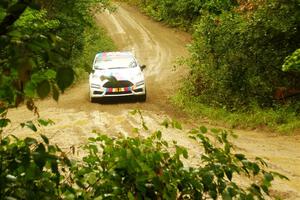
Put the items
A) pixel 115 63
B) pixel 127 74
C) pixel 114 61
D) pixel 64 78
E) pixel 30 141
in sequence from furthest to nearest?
pixel 114 61, pixel 115 63, pixel 127 74, pixel 30 141, pixel 64 78

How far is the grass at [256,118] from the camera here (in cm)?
1432

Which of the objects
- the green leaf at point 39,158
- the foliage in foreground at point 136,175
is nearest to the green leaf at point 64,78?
the green leaf at point 39,158

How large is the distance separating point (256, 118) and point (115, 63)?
5.56 meters

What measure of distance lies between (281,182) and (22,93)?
24.1 ft

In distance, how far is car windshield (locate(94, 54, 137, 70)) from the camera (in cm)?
1773

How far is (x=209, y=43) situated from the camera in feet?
60.2

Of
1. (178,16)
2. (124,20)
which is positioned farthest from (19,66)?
(124,20)

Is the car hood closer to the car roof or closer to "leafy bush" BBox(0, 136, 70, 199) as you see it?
the car roof

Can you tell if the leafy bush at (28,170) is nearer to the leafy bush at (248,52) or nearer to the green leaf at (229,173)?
the green leaf at (229,173)

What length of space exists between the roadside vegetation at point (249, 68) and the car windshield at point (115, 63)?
7.33 feet

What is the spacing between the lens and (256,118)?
1524cm

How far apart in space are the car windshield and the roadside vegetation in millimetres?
2233

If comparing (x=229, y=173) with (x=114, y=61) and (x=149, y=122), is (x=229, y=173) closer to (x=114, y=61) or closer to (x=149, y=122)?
(x=149, y=122)

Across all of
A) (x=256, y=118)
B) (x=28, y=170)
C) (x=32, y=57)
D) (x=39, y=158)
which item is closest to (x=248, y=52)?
(x=256, y=118)
